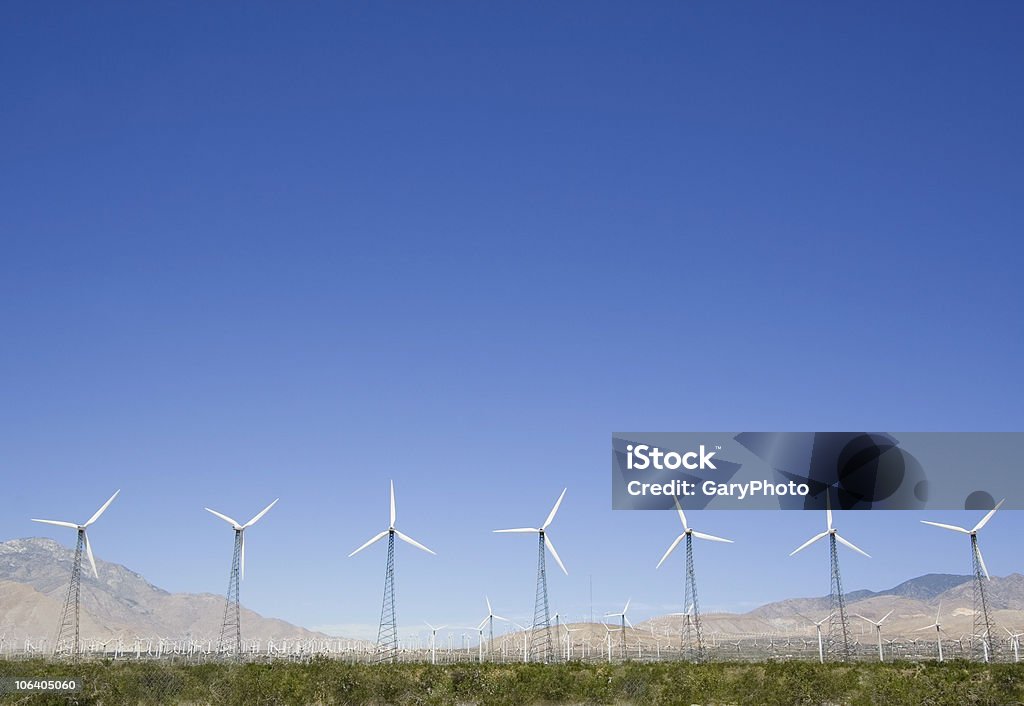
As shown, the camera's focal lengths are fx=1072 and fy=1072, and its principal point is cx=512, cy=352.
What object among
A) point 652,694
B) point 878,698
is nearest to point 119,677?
Result: point 652,694

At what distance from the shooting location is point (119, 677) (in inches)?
2933

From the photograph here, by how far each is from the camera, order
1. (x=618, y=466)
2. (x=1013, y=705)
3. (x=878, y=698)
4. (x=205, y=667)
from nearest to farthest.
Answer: (x=1013, y=705), (x=878, y=698), (x=618, y=466), (x=205, y=667)

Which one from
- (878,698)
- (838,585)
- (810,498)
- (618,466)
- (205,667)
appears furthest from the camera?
(838,585)

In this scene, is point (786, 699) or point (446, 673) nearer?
point (786, 699)

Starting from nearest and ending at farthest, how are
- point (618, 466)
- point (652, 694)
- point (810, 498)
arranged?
1. point (652, 694)
2. point (618, 466)
3. point (810, 498)

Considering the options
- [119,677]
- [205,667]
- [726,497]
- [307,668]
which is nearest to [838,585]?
[726,497]

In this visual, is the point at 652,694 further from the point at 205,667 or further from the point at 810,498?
the point at 205,667

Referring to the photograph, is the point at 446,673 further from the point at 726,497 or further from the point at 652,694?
the point at 726,497

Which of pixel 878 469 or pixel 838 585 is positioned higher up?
pixel 878 469

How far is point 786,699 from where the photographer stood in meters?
72.8

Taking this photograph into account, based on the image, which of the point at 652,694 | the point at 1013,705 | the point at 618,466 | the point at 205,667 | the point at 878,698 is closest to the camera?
the point at 1013,705

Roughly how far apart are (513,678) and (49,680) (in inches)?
1244

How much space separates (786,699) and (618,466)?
19796mm

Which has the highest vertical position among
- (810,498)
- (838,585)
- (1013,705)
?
(810,498)
